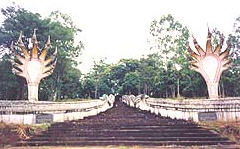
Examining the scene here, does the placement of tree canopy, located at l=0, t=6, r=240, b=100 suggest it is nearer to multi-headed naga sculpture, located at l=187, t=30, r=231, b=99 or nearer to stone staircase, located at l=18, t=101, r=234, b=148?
multi-headed naga sculpture, located at l=187, t=30, r=231, b=99

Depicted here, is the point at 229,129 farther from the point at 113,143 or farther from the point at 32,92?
the point at 32,92

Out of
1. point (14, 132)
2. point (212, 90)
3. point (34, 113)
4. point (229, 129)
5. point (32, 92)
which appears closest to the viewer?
point (229, 129)

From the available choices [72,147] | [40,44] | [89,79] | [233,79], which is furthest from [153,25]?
Answer: [72,147]

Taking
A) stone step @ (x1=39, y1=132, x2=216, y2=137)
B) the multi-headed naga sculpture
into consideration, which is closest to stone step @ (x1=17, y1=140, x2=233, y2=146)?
stone step @ (x1=39, y1=132, x2=216, y2=137)

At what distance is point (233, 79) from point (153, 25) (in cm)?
1418

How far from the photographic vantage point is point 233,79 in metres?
42.8

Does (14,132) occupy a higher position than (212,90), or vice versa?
(212,90)

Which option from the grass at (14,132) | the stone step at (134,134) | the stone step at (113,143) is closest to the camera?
the stone step at (113,143)

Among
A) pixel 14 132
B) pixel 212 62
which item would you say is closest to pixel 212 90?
pixel 212 62

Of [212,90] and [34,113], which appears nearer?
[34,113]

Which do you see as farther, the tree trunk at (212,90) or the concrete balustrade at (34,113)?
the tree trunk at (212,90)

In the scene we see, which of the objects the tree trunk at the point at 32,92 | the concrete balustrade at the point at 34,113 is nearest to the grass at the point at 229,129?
the concrete balustrade at the point at 34,113

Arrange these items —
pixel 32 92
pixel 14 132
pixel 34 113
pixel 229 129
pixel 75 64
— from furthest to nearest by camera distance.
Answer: pixel 75 64, pixel 32 92, pixel 34 113, pixel 14 132, pixel 229 129

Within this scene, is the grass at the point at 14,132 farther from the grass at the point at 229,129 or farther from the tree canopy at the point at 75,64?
the tree canopy at the point at 75,64
